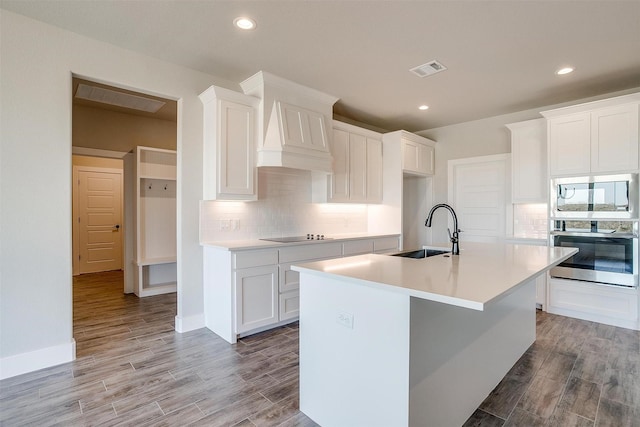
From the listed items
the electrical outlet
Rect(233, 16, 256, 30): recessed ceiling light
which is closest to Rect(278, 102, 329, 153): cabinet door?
Rect(233, 16, 256, 30): recessed ceiling light

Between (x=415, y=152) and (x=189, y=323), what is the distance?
3.97 m

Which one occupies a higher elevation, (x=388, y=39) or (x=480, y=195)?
(x=388, y=39)

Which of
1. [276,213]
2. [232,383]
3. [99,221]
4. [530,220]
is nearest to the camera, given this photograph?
[232,383]

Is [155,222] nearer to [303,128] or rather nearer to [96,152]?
[96,152]

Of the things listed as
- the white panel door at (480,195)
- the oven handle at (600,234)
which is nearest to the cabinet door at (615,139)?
the oven handle at (600,234)

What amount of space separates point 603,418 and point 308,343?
184 centimetres

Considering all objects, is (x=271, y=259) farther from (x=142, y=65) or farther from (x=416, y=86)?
(x=416, y=86)

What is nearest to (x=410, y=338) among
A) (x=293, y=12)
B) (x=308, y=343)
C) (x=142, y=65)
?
(x=308, y=343)

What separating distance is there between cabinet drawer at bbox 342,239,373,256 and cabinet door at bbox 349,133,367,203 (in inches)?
25.5

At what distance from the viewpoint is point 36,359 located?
98.6 inches

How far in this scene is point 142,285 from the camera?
4676 mm

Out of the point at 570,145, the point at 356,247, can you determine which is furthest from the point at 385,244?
the point at 570,145

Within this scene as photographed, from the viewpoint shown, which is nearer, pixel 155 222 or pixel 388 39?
pixel 388 39

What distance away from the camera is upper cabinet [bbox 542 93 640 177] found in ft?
11.3
